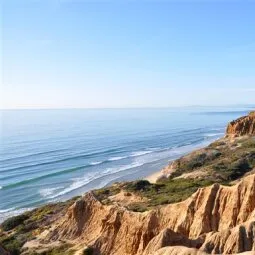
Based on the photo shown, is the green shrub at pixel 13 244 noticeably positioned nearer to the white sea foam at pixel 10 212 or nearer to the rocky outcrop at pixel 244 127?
the white sea foam at pixel 10 212

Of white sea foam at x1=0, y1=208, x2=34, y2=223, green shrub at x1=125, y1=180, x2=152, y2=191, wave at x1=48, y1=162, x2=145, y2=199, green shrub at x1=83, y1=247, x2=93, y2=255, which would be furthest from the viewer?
wave at x1=48, y1=162, x2=145, y2=199

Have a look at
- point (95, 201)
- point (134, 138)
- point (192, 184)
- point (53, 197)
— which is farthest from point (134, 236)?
point (134, 138)

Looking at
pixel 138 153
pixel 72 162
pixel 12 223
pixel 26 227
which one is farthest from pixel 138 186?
pixel 138 153

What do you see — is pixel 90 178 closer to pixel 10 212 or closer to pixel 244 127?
pixel 10 212

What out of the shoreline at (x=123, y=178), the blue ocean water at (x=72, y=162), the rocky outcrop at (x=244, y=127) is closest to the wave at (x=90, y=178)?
the blue ocean water at (x=72, y=162)

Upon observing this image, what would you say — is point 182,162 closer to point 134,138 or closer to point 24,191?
point 24,191

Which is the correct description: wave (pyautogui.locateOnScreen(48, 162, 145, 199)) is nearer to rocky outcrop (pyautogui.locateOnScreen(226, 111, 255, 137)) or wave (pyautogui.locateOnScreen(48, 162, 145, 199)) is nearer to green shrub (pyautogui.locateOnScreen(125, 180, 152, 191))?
green shrub (pyautogui.locateOnScreen(125, 180, 152, 191))

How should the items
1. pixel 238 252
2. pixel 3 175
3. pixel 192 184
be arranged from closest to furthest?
pixel 238 252 < pixel 192 184 < pixel 3 175

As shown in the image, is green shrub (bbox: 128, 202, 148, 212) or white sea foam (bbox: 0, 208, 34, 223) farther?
white sea foam (bbox: 0, 208, 34, 223)

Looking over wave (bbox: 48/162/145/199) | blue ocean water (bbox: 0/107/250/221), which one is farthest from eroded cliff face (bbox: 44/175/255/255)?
wave (bbox: 48/162/145/199)
